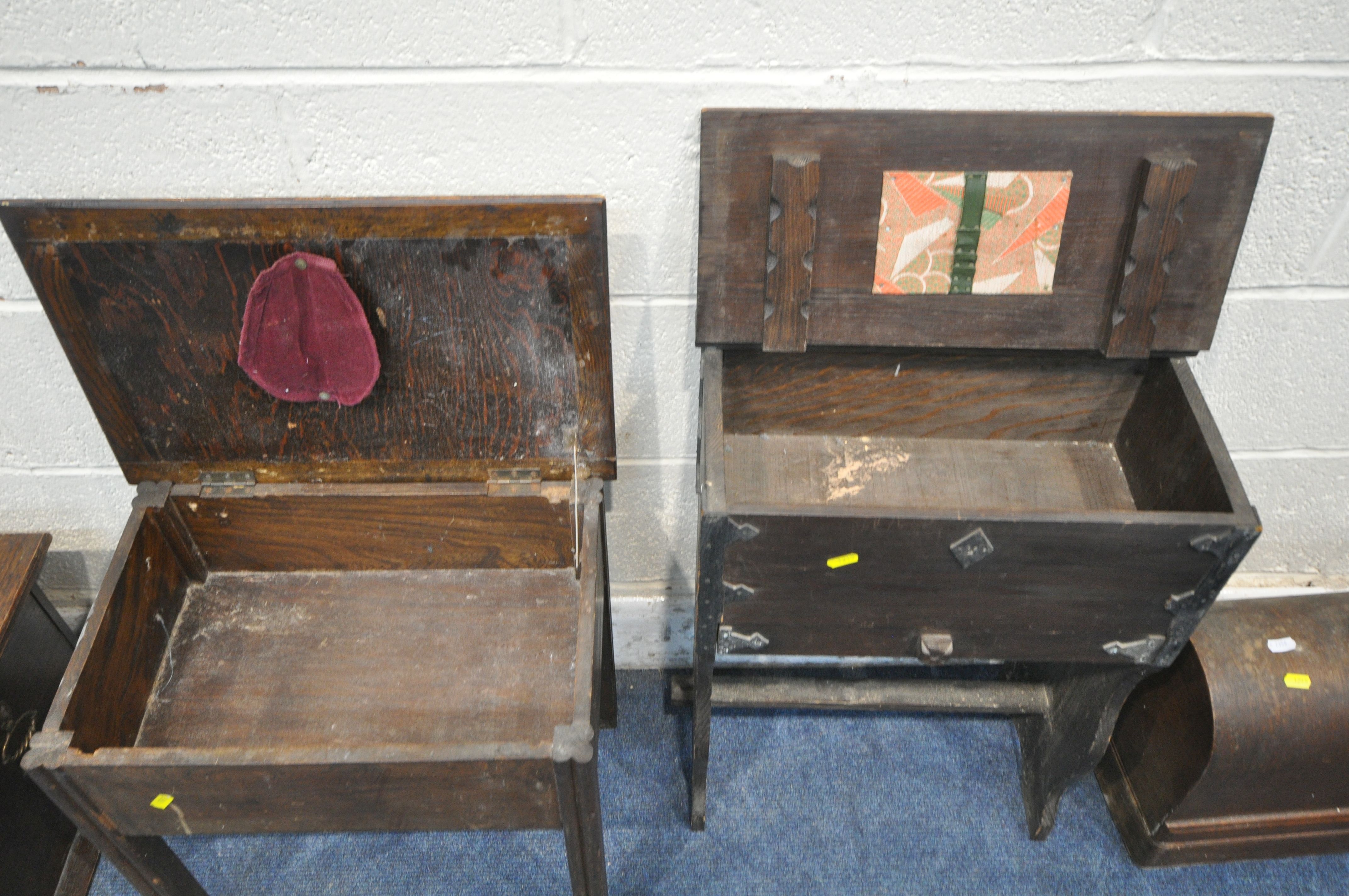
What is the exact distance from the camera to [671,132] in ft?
3.74

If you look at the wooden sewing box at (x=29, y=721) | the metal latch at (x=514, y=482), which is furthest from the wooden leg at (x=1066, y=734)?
the wooden sewing box at (x=29, y=721)

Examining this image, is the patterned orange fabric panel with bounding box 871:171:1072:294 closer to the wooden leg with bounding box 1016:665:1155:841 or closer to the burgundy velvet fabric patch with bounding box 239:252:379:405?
the wooden leg with bounding box 1016:665:1155:841

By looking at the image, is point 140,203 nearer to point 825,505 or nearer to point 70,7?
point 70,7

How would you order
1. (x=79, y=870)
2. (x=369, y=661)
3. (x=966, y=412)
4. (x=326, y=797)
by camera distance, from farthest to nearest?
1. (x=79, y=870)
2. (x=966, y=412)
3. (x=369, y=661)
4. (x=326, y=797)

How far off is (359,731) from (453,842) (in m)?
0.48

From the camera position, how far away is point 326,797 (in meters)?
1.05

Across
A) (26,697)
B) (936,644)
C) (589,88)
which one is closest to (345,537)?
(26,697)

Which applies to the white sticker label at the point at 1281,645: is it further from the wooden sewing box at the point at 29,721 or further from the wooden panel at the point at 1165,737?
the wooden sewing box at the point at 29,721

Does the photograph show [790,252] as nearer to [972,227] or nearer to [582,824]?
[972,227]

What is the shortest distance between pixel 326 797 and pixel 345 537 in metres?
0.42

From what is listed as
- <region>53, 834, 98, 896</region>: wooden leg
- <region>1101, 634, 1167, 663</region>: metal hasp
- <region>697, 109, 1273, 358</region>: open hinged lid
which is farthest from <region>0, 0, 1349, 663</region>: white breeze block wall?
<region>53, 834, 98, 896</region>: wooden leg

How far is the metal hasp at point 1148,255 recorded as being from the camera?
1.12 meters

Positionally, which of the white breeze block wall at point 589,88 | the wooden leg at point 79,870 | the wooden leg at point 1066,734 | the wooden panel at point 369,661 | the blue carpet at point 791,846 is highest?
the white breeze block wall at point 589,88

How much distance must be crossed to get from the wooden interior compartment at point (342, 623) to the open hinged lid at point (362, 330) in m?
0.06
